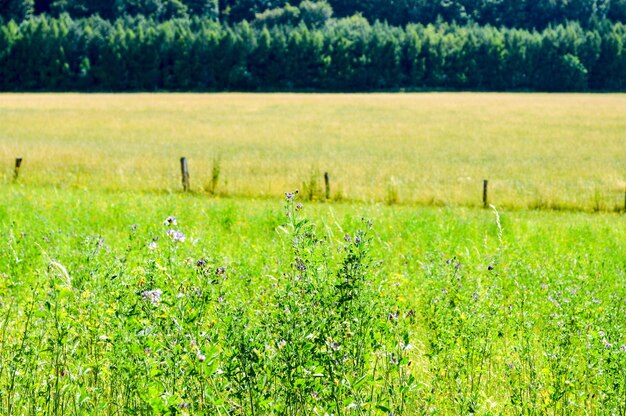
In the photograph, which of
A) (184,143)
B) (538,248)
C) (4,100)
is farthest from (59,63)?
(538,248)

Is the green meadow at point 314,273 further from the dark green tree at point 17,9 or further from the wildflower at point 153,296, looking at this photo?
the dark green tree at point 17,9

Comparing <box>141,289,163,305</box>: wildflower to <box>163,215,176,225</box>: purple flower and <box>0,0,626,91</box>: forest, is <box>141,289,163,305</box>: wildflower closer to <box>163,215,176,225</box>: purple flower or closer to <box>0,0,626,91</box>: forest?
<box>163,215,176,225</box>: purple flower

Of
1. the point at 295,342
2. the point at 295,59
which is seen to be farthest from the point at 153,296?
the point at 295,59

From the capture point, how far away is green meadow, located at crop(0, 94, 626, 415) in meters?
5.18

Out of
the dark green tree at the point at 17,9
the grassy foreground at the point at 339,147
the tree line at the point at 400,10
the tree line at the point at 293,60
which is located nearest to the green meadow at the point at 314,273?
the grassy foreground at the point at 339,147

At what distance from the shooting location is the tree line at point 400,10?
578 ft

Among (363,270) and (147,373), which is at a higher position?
(363,270)

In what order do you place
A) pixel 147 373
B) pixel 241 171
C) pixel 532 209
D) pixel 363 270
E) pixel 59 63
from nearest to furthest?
1. pixel 147 373
2. pixel 363 270
3. pixel 532 209
4. pixel 241 171
5. pixel 59 63

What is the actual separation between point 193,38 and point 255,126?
68623 mm

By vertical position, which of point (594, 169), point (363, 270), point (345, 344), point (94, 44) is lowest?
point (594, 169)

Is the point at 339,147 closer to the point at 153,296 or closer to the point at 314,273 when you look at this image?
the point at 314,273

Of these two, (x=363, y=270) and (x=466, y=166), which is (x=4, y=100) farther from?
(x=363, y=270)

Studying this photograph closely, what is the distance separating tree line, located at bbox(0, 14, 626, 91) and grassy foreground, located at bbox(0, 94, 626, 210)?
32.2 m

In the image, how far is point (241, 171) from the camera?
31672 mm
